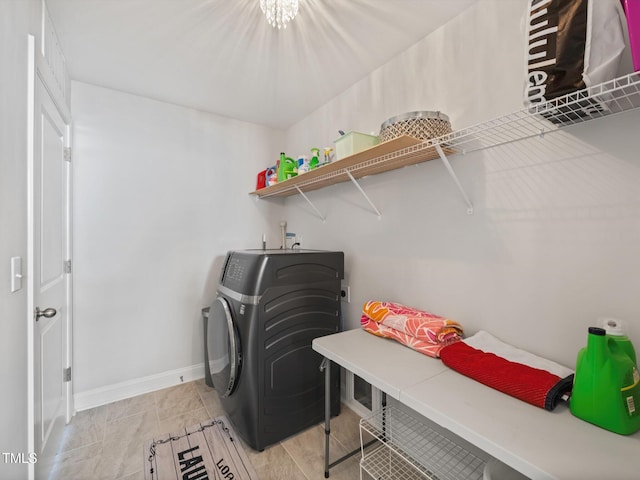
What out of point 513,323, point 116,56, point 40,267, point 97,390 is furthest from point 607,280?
point 97,390

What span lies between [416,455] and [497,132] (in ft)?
5.72

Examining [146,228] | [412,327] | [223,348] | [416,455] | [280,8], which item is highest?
[280,8]

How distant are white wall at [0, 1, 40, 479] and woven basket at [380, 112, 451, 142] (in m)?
1.50

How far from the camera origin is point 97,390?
2.27 meters

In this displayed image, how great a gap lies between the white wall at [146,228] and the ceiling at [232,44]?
32cm

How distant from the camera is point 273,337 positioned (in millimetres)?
1749

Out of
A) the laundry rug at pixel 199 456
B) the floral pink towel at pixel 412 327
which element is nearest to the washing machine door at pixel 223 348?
the laundry rug at pixel 199 456

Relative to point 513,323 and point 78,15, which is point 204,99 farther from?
point 513,323

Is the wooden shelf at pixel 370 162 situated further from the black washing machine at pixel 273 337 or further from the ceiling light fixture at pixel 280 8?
the ceiling light fixture at pixel 280 8

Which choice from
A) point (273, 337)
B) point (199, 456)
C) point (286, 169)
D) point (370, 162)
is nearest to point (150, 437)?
point (199, 456)

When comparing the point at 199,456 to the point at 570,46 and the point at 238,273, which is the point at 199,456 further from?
the point at 570,46

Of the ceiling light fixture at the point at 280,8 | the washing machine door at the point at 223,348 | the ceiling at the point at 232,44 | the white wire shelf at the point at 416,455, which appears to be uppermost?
the ceiling at the point at 232,44

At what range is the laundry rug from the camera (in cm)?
158

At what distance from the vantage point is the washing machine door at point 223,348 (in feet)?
5.77
